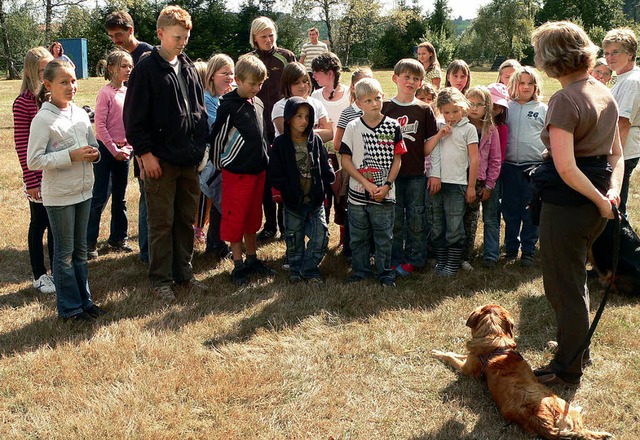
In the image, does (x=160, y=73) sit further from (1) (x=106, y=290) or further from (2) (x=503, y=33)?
(2) (x=503, y=33)

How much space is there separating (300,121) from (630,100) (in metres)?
2.76

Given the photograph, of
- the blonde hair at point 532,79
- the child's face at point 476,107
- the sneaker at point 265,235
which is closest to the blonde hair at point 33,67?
the sneaker at point 265,235

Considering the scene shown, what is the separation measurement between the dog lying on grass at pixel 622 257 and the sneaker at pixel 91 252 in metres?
4.67

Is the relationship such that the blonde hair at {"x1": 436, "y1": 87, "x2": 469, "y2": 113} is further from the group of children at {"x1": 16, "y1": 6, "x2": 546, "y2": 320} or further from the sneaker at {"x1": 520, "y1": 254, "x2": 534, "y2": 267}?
the sneaker at {"x1": 520, "y1": 254, "x2": 534, "y2": 267}

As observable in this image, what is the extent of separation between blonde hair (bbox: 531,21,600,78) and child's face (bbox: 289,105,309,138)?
7.06 ft

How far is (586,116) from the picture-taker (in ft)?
10.1

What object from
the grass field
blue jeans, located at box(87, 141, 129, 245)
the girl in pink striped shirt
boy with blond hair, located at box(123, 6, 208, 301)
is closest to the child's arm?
the grass field

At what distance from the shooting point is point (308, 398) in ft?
11.3

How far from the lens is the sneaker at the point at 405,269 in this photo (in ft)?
18.1

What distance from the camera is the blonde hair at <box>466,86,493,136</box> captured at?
5285mm

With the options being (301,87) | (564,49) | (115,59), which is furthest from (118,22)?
(564,49)

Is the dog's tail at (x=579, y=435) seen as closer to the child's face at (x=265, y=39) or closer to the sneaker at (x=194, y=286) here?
the sneaker at (x=194, y=286)

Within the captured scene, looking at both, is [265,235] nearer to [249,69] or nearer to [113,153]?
[113,153]

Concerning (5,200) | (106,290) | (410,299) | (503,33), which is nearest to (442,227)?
(410,299)
